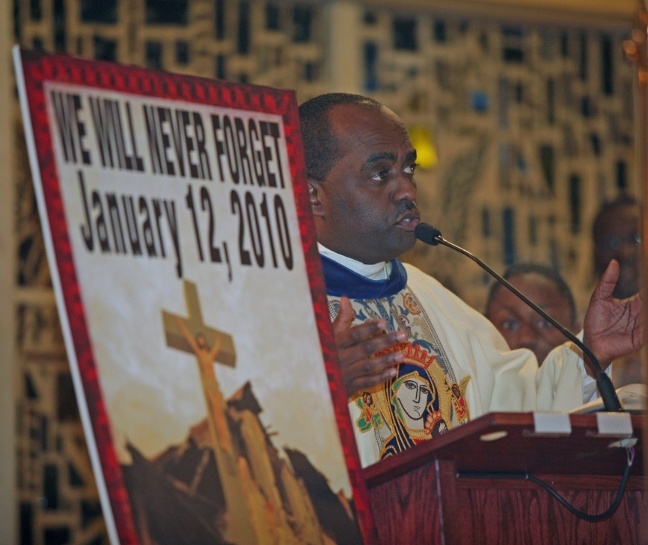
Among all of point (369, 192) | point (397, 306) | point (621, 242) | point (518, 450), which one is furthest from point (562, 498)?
point (621, 242)

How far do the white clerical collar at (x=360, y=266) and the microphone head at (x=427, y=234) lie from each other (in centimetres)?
58

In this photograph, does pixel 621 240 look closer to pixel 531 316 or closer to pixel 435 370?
pixel 531 316

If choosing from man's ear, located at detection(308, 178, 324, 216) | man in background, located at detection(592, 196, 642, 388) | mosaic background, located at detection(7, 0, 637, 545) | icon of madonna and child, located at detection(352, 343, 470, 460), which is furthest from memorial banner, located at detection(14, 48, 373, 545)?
mosaic background, located at detection(7, 0, 637, 545)

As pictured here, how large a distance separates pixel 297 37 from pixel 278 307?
5305mm

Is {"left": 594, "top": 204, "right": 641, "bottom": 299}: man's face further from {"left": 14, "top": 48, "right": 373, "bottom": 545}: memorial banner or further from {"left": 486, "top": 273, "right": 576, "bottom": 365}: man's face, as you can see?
{"left": 14, "top": 48, "right": 373, "bottom": 545}: memorial banner

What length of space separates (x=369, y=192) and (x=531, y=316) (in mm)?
2029

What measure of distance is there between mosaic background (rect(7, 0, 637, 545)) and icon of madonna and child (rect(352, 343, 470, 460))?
3276 mm

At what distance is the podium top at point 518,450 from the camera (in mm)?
2676

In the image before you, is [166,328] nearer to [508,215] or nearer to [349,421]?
[349,421]

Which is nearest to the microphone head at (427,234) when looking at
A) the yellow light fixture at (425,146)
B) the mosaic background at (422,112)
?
the mosaic background at (422,112)

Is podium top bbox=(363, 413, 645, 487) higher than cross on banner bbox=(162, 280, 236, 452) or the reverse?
the reverse

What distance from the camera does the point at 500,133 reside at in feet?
27.0

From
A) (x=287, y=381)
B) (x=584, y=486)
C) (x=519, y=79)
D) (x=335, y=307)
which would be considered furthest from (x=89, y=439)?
(x=519, y=79)

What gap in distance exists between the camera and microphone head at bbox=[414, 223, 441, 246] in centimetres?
366
